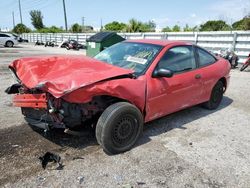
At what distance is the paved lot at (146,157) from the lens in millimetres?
3129

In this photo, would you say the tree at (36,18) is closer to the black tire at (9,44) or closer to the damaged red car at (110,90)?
the black tire at (9,44)

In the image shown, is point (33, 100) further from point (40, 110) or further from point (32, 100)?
point (40, 110)

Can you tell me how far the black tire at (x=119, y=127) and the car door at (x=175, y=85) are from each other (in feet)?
1.22

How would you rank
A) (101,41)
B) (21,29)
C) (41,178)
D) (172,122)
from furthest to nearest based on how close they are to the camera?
(21,29)
(101,41)
(172,122)
(41,178)

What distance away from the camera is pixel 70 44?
26312 millimetres

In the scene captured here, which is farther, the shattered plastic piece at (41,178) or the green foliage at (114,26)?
the green foliage at (114,26)

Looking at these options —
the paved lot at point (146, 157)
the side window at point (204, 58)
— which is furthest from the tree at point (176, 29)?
the paved lot at point (146, 157)

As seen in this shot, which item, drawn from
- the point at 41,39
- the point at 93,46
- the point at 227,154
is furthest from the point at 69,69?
the point at 41,39

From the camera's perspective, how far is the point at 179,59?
15.6ft

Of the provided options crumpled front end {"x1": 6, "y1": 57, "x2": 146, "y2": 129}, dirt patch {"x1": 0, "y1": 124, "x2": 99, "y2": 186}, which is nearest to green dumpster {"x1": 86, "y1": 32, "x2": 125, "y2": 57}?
dirt patch {"x1": 0, "y1": 124, "x2": 99, "y2": 186}

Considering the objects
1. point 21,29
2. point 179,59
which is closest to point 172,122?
point 179,59

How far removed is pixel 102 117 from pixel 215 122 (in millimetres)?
2601

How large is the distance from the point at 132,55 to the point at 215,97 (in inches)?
92.2

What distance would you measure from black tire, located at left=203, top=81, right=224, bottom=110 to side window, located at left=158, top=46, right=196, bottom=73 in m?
1.05
